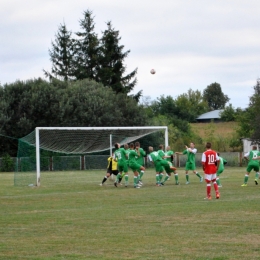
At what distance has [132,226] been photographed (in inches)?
595

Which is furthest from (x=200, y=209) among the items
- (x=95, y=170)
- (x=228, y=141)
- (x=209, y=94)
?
(x=209, y=94)

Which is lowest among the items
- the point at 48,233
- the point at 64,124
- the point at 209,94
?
the point at 48,233

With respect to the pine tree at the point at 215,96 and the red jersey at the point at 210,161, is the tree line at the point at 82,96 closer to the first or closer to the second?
the red jersey at the point at 210,161

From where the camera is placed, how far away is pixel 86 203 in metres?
22.0

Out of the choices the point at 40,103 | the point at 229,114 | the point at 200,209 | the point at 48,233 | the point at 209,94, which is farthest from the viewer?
the point at 209,94

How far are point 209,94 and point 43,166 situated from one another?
109 metres

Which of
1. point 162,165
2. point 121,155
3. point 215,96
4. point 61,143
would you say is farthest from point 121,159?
point 215,96

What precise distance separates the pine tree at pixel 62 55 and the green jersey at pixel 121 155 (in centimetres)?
5024

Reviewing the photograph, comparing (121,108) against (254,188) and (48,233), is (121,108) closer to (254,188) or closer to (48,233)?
(254,188)

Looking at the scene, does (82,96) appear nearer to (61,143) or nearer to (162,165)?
(61,143)

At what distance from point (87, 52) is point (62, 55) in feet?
13.9

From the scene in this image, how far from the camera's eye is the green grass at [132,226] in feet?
37.5

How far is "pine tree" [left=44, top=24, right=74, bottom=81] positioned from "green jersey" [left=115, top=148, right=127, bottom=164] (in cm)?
5024

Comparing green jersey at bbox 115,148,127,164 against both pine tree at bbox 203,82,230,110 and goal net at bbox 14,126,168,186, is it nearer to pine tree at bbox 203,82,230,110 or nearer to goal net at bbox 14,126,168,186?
goal net at bbox 14,126,168,186
